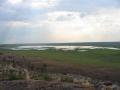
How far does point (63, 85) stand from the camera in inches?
678

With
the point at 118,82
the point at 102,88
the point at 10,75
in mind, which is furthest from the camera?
the point at 118,82

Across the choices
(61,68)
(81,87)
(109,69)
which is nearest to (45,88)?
(81,87)

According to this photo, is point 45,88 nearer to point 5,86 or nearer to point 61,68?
point 5,86

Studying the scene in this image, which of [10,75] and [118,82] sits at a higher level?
[10,75]

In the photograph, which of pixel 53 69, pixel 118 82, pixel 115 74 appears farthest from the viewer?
pixel 53 69

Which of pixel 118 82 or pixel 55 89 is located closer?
pixel 55 89

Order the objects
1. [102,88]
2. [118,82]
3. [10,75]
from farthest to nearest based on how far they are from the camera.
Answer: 1. [118,82]
2. [10,75]
3. [102,88]

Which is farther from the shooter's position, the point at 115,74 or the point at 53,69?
the point at 53,69

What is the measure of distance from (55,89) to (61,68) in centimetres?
2910

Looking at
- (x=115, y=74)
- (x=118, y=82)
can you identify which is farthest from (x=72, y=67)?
(x=118, y=82)

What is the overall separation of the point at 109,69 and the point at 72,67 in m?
5.80

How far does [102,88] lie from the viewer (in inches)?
740

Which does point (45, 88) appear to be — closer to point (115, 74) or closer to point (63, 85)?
point (63, 85)

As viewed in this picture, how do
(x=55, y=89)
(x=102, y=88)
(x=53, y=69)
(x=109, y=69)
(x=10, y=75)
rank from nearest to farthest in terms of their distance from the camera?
(x=55, y=89) → (x=102, y=88) → (x=10, y=75) → (x=109, y=69) → (x=53, y=69)
